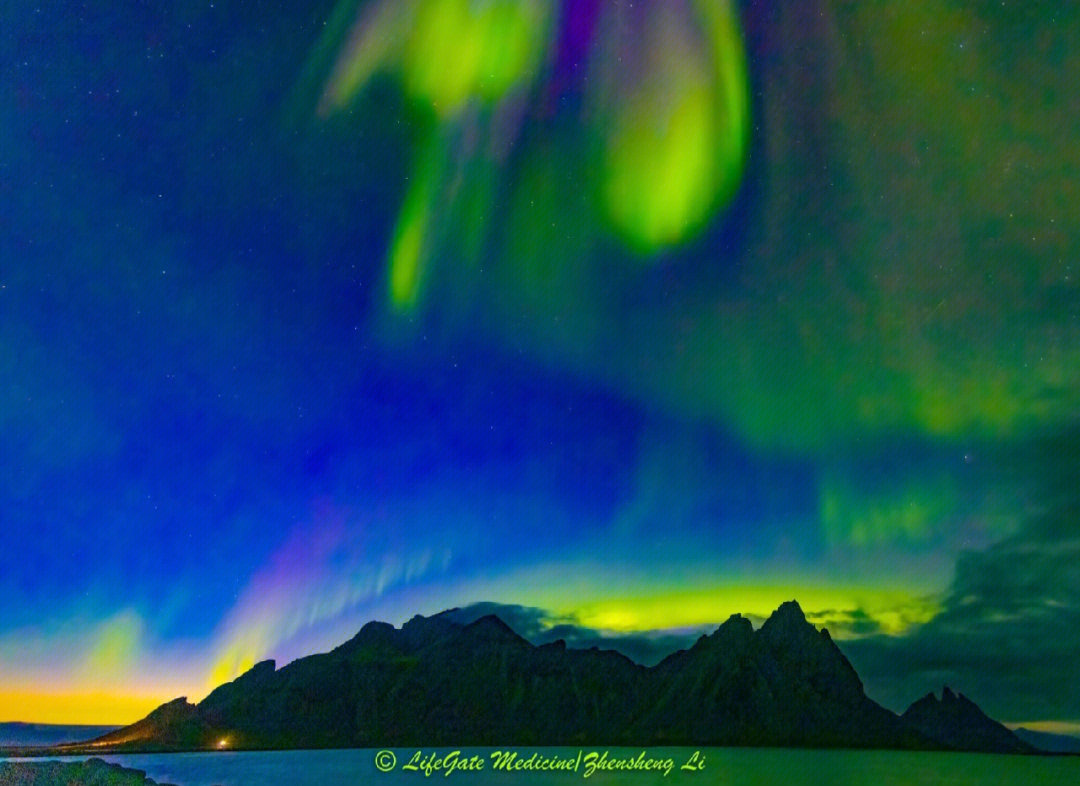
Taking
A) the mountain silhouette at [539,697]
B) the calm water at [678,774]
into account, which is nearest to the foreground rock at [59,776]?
the calm water at [678,774]

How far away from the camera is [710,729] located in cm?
16612

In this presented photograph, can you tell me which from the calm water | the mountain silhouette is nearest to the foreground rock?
the calm water

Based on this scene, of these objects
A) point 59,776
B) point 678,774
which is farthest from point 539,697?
point 59,776

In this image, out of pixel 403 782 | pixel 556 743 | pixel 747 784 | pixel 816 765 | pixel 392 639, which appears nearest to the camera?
pixel 747 784

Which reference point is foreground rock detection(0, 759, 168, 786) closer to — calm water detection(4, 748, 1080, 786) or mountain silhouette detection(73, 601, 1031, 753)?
calm water detection(4, 748, 1080, 786)

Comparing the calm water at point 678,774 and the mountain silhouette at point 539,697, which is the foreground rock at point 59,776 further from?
the mountain silhouette at point 539,697

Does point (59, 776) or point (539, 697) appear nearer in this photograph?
point (59, 776)

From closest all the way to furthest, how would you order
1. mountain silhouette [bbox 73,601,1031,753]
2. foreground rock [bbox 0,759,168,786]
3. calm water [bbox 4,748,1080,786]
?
foreground rock [bbox 0,759,168,786] < calm water [bbox 4,748,1080,786] < mountain silhouette [bbox 73,601,1031,753]

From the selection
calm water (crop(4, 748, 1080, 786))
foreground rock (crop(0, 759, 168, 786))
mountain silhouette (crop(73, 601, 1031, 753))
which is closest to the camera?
foreground rock (crop(0, 759, 168, 786))

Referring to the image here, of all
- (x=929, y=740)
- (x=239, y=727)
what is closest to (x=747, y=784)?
(x=239, y=727)

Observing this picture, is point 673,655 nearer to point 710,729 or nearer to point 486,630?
point 710,729

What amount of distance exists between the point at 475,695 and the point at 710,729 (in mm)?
41797

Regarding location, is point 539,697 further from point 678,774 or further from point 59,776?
point 59,776

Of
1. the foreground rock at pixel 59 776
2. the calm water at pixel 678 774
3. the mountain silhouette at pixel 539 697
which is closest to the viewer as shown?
the foreground rock at pixel 59 776
